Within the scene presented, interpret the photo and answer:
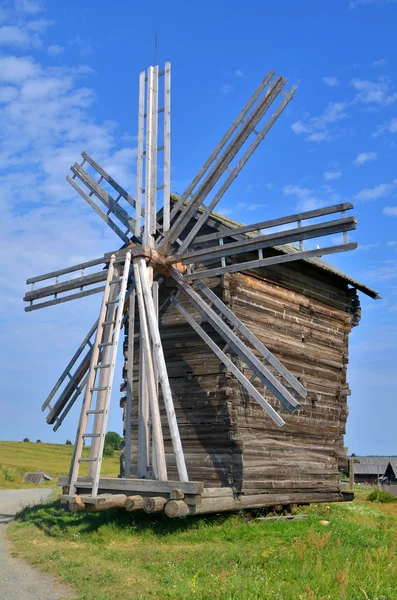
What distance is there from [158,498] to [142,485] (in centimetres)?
62

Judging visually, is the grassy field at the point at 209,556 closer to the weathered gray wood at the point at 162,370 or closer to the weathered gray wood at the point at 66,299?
the weathered gray wood at the point at 162,370

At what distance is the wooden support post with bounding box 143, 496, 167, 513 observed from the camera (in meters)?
10.6

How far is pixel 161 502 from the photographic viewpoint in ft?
35.3

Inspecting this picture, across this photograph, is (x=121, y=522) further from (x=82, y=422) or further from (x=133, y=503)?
(x=82, y=422)

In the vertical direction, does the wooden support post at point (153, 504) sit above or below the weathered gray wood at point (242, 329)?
below

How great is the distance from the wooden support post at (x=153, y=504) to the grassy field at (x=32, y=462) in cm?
1968

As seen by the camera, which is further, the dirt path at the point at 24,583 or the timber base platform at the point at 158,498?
the timber base platform at the point at 158,498

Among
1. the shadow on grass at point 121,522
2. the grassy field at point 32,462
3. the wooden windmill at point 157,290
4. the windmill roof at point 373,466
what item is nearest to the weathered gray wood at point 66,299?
the wooden windmill at point 157,290

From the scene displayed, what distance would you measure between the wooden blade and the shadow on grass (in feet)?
9.34

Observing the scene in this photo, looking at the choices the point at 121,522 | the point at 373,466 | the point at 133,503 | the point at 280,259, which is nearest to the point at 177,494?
the point at 133,503

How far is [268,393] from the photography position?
14.3m

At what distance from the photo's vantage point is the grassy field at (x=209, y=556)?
7812 mm

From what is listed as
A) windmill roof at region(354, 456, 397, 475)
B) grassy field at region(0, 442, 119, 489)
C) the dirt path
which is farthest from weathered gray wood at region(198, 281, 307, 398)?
windmill roof at region(354, 456, 397, 475)

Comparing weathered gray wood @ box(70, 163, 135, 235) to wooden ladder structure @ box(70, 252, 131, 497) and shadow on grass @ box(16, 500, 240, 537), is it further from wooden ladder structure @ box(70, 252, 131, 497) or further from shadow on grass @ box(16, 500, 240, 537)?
shadow on grass @ box(16, 500, 240, 537)
